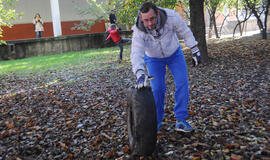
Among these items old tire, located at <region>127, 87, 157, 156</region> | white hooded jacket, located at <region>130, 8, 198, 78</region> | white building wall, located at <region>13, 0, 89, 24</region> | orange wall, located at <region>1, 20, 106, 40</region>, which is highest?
white building wall, located at <region>13, 0, 89, 24</region>

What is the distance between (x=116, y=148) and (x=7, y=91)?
21.1ft

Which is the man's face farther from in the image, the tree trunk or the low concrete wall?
the low concrete wall

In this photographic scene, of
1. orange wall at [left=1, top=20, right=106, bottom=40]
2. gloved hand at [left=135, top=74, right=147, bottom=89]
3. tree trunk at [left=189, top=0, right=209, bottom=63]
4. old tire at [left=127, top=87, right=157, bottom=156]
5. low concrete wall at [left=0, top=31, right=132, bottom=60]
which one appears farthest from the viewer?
orange wall at [left=1, top=20, right=106, bottom=40]

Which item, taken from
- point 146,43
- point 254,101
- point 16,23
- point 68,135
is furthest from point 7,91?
point 16,23

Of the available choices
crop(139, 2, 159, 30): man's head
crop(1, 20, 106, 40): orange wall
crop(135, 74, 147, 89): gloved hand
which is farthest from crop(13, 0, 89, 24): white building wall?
crop(135, 74, 147, 89): gloved hand

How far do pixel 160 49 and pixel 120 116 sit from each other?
7.21 feet

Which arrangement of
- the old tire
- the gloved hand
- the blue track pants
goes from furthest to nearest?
the blue track pants, the gloved hand, the old tire

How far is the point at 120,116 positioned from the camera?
18.4 ft

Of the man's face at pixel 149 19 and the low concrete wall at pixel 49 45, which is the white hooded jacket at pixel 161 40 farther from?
the low concrete wall at pixel 49 45

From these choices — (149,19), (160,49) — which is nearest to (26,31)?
(160,49)

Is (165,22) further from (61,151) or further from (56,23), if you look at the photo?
(56,23)

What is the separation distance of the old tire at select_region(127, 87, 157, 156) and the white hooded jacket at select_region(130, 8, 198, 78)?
31cm

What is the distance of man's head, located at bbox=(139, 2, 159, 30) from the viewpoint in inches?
136

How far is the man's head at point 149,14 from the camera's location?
345 centimetres
